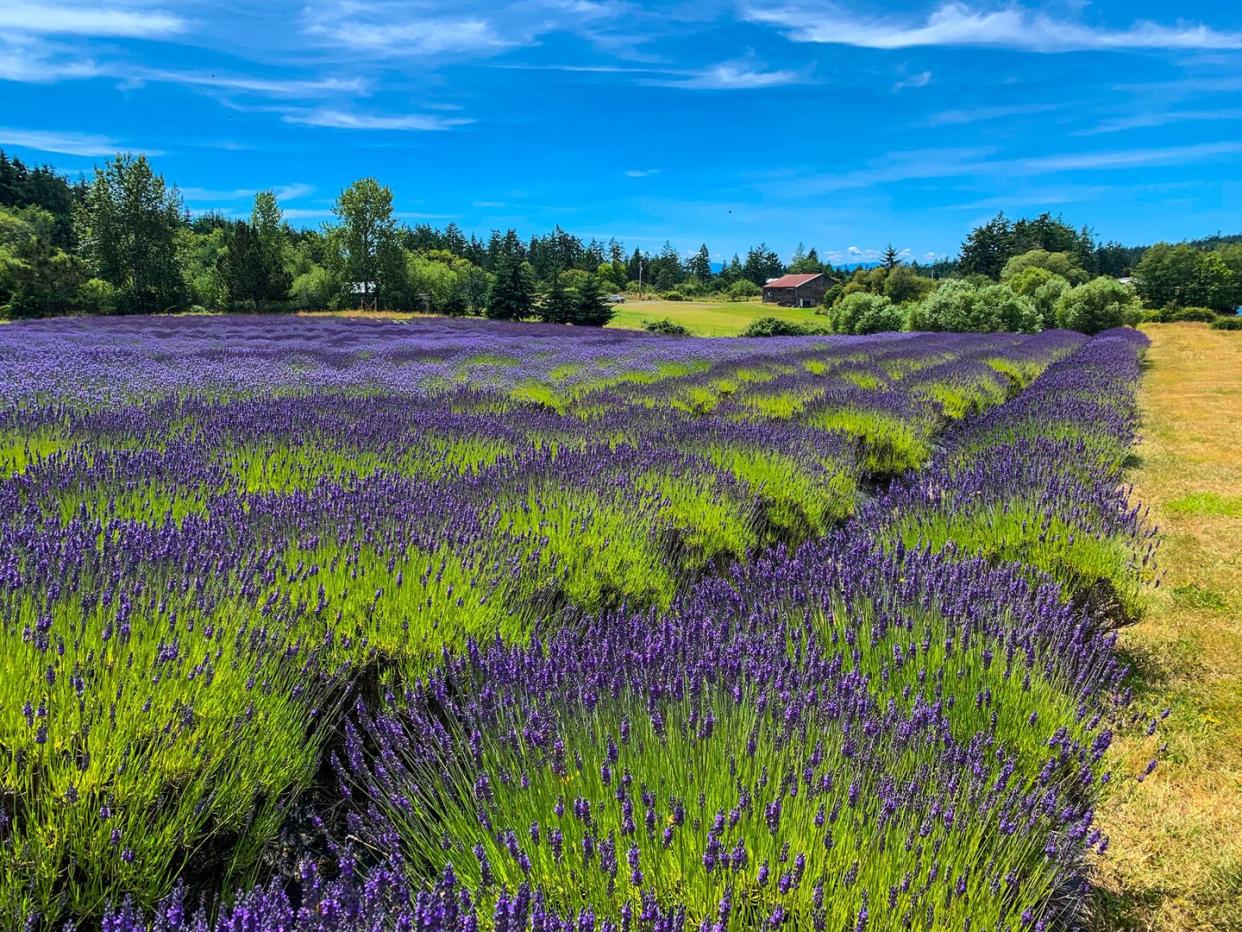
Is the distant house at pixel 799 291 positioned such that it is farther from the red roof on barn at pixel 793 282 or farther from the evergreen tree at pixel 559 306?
the evergreen tree at pixel 559 306

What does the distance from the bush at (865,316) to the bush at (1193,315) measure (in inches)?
772

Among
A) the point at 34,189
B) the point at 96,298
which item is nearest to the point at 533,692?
the point at 96,298

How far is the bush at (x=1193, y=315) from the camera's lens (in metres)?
43.5

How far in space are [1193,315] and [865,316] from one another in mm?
22530

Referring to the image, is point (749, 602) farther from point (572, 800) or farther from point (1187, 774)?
point (1187, 774)

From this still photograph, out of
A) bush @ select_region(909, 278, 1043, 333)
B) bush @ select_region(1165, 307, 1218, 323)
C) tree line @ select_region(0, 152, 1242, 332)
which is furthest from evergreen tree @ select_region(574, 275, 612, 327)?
bush @ select_region(1165, 307, 1218, 323)

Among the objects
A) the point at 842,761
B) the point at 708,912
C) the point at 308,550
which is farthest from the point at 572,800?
the point at 308,550

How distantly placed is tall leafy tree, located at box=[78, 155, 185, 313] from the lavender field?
4696cm

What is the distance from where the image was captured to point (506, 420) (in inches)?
247

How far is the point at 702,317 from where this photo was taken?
55938 millimetres

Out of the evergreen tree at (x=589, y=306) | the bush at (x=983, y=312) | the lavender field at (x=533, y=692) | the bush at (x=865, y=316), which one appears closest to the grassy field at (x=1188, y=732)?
the lavender field at (x=533, y=692)

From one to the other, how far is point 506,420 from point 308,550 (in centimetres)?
364

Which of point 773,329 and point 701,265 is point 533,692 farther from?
point 701,265

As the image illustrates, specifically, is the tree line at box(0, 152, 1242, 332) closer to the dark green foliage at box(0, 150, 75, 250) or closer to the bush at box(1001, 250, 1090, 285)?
the bush at box(1001, 250, 1090, 285)
